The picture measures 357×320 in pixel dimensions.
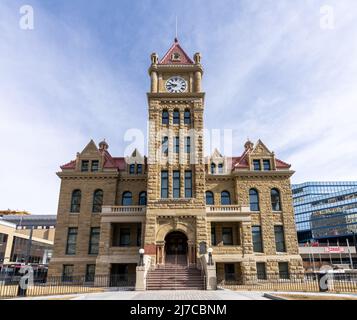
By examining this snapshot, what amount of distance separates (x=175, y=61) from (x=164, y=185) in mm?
14330

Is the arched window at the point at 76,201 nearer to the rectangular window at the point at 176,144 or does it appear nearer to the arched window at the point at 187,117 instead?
the rectangular window at the point at 176,144

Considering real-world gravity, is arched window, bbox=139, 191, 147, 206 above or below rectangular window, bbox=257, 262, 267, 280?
above

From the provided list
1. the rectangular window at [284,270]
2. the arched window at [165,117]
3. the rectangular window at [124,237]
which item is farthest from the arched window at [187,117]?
the rectangular window at [284,270]

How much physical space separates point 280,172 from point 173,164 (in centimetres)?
1222

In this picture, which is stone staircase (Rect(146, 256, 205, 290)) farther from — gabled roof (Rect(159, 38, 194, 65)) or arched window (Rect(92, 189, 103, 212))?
gabled roof (Rect(159, 38, 194, 65))

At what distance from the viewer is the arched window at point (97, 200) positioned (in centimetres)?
3077

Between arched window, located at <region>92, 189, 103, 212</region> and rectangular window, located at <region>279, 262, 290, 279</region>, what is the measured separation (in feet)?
64.4

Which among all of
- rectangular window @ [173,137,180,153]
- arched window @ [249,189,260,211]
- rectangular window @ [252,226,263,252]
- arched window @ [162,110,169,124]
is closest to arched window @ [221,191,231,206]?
arched window @ [249,189,260,211]

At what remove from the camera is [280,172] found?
31.5 m

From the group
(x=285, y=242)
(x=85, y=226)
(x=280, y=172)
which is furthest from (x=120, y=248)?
(x=280, y=172)

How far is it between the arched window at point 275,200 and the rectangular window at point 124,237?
1587 cm

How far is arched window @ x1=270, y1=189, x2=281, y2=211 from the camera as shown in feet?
102

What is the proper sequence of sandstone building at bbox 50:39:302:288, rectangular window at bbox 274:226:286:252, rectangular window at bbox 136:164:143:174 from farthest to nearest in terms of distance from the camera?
rectangular window at bbox 136:164:143:174
rectangular window at bbox 274:226:286:252
sandstone building at bbox 50:39:302:288

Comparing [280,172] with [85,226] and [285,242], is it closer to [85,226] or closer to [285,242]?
[285,242]
